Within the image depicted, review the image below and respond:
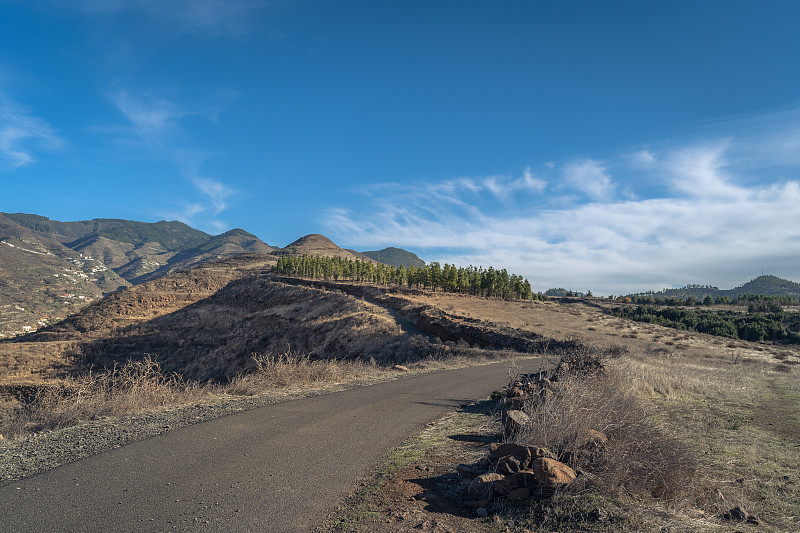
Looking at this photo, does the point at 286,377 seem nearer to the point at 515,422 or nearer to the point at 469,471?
the point at 515,422

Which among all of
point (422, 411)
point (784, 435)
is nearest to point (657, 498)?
point (422, 411)

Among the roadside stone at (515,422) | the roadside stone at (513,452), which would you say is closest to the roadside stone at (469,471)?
the roadside stone at (513,452)

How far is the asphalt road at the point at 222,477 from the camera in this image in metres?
4.48

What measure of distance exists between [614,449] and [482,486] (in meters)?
1.76

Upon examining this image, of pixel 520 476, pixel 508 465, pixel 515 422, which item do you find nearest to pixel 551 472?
pixel 520 476

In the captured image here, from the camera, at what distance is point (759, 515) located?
17.1 ft

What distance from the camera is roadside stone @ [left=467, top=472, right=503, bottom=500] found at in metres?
5.04

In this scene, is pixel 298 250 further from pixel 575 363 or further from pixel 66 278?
pixel 575 363

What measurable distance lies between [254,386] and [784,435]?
43.5ft

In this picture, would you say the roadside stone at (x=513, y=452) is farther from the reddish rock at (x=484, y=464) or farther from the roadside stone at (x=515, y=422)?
the roadside stone at (x=515, y=422)

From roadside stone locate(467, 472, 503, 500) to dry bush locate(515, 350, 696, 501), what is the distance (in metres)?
0.91

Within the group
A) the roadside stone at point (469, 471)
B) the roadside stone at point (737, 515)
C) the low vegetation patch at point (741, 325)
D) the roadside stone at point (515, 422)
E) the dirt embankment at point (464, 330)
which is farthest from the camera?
the low vegetation patch at point (741, 325)

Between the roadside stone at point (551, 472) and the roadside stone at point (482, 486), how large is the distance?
478mm

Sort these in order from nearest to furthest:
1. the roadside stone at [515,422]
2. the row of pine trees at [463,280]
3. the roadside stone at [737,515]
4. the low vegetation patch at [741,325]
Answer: the roadside stone at [737,515]
the roadside stone at [515,422]
the low vegetation patch at [741,325]
the row of pine trees at [463,280]
